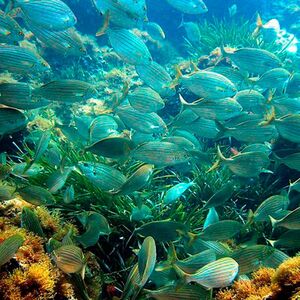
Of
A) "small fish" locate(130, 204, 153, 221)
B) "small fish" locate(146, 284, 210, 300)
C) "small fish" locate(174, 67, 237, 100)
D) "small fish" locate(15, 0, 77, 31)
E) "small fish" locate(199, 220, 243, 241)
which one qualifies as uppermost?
"small fish" locate(15, 0, 77, 31)

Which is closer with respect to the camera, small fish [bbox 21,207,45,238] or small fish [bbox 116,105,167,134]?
small fish [bbox 21,207,45,238]

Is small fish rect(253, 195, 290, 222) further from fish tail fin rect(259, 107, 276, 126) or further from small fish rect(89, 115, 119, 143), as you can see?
small fish rect(89, 115, 119, 143)

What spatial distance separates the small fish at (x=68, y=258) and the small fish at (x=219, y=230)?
129 cm

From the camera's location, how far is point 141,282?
263cm

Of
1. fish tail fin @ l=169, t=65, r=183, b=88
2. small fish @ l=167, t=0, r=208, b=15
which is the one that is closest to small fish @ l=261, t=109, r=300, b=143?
fish tail fin @ l=169, t=65, r=183, b=88

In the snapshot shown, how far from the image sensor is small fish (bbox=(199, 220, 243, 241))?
3.38 metres

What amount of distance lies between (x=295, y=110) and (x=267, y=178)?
3.93 feet

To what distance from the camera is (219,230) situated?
3424 millimetres

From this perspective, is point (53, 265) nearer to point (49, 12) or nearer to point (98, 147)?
point (98, 147)

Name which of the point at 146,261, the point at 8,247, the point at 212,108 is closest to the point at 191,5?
the point at 212,108

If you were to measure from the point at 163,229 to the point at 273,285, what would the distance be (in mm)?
1219

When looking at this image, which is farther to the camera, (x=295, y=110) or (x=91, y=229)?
(x=295, y=110)

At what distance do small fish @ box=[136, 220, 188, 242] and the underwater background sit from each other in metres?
0.01

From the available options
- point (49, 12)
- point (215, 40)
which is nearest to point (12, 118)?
point (49, 12)
